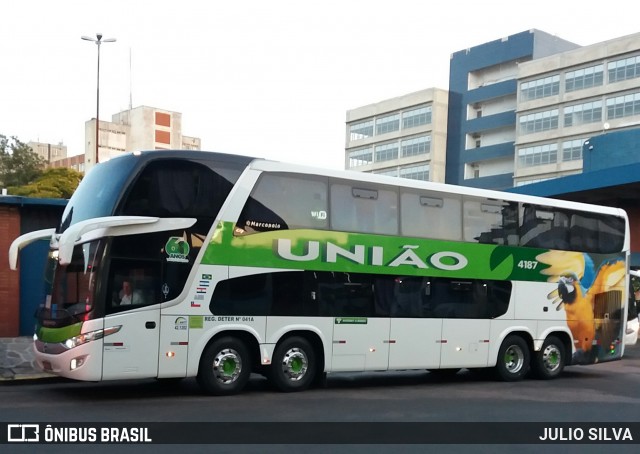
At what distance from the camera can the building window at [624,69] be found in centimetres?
6525

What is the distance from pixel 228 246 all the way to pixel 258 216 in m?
0.75

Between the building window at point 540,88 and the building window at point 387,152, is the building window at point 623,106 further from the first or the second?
the building window at point 387,152

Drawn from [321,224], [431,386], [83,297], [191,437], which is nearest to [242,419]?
[191,437]

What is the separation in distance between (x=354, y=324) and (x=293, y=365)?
143 cm

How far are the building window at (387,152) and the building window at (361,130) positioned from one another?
2808 millimetres

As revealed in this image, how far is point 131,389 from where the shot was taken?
13.5 m

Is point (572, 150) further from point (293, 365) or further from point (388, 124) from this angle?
point (293, 365)

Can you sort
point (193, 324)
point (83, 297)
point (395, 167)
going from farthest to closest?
1. point (395, 167)
2. point (193, 324)
3. point (83, 297)

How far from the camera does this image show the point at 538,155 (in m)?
73.9

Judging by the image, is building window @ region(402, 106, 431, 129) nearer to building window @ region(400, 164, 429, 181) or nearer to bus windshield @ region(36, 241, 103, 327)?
building window @ region(400, 164, 429, 181)

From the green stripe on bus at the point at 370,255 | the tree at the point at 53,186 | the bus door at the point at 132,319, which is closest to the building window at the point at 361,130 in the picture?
the tree at the point at 53,186

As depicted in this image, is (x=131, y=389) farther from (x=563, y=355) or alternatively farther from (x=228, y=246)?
(x=563, y=355)

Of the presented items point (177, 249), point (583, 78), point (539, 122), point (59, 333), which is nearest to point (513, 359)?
point (177, 249)

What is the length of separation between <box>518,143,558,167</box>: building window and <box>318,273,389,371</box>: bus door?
62.1 metres
